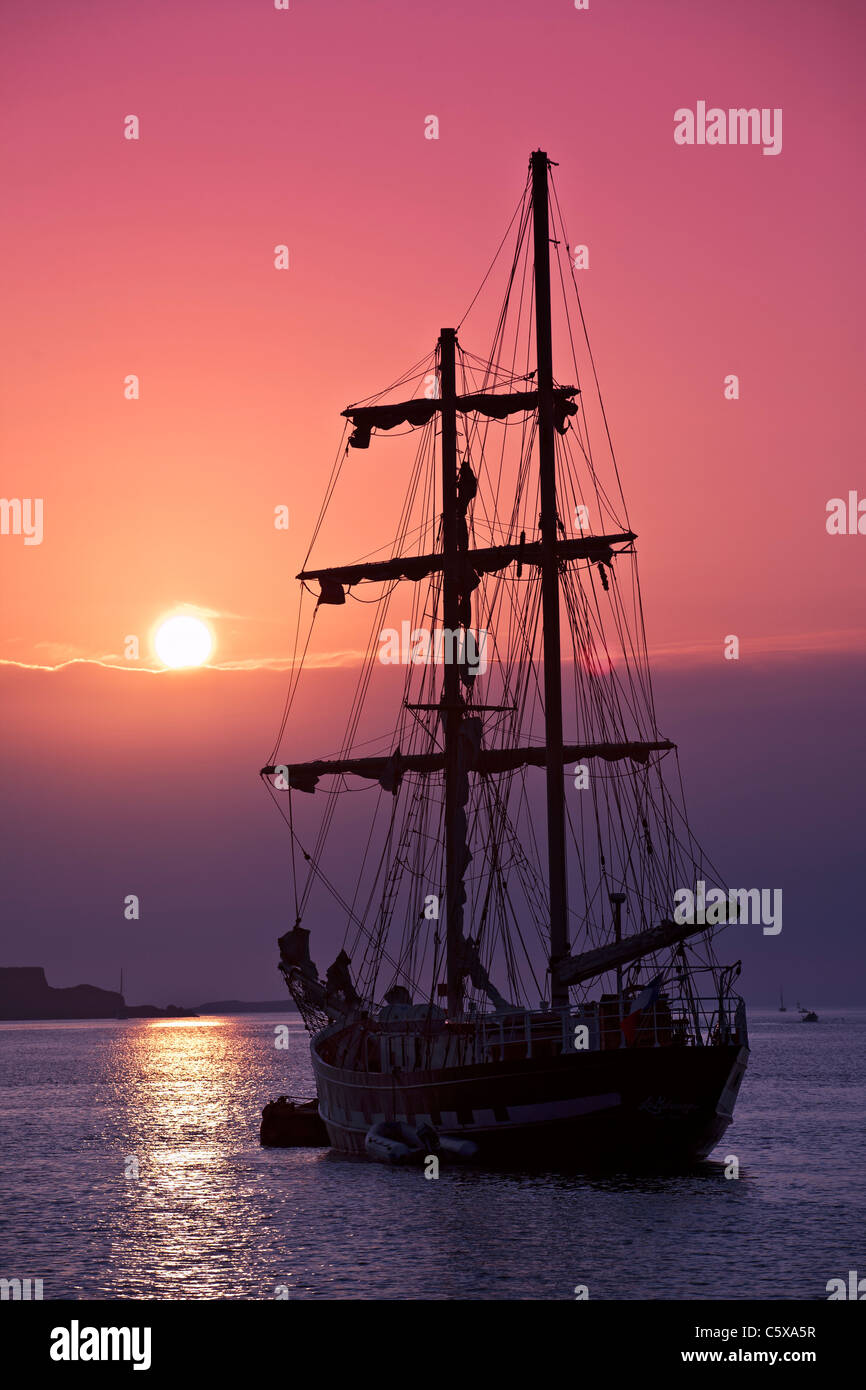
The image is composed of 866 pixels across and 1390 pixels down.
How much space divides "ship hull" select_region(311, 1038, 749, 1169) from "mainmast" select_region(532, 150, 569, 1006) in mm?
4138

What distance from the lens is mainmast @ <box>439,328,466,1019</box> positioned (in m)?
59.2

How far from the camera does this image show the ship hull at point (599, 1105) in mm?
45938

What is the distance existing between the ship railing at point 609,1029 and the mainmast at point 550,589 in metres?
1.95

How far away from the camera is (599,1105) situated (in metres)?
46.0

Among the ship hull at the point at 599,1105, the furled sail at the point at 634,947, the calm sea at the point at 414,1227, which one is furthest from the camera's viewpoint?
the furled sail at the point at 634,947

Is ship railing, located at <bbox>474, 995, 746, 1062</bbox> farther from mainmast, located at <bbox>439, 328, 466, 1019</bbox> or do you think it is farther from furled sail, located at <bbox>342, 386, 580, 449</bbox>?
furled sail, located at <bbox>342, 386, 580, 449</bbox>

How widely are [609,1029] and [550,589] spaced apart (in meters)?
14.6

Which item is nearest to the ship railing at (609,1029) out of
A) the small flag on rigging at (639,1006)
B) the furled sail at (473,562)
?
the small flag on rigging at (639,1006)

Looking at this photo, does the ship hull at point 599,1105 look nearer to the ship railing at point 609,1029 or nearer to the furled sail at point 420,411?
the ship railing at point 609,1029

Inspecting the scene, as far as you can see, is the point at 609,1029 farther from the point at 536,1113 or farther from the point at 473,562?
the point at 473,562

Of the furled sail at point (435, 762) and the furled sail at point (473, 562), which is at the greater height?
the furled sail at point (473, 562)

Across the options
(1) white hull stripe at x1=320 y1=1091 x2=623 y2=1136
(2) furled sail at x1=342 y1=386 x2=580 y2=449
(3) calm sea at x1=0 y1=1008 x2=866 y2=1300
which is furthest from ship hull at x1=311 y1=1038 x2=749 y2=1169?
(2) furled sail at x1=342 y1=386 x2=580 y2=449
